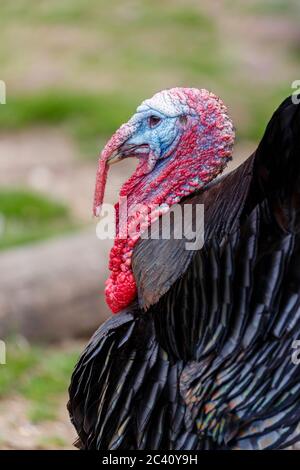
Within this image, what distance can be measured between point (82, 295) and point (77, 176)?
3039mm

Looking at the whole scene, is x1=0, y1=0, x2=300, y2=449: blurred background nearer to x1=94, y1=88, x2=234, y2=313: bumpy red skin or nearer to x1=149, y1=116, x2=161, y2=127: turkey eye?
x1=94, y1=88, x2=234, y2=313: bumpy red skin

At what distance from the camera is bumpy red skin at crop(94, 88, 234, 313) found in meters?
3.06

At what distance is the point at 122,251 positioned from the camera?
10.3 feet

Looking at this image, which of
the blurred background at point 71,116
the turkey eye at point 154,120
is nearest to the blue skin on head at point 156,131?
the turkey eye at point 154,120

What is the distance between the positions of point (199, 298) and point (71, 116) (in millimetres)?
6955

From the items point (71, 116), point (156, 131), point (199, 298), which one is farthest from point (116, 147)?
point (71, 116)

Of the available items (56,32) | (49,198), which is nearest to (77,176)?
(49,198)

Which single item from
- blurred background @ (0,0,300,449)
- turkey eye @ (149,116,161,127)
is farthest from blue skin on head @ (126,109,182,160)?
blurred background @ (0,0,300,449)

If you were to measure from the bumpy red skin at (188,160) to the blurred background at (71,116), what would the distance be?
1556 mm

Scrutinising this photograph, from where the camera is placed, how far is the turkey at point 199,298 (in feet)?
9.03

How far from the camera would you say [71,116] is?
379 inches

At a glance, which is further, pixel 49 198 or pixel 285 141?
pixel 49 198

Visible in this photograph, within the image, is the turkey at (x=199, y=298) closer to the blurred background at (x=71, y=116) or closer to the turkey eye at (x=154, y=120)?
the turkey eye at (x=154, y=120)
